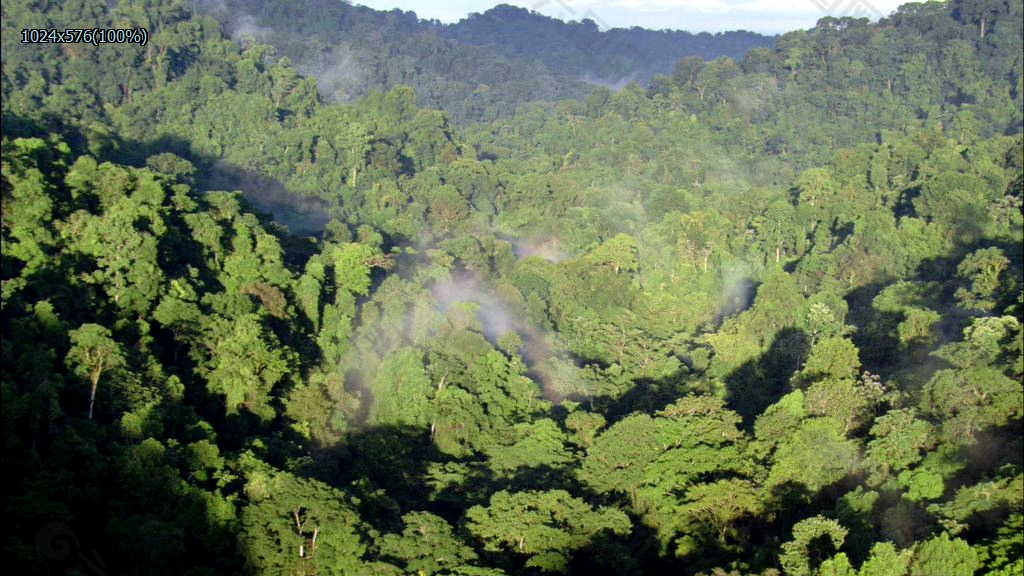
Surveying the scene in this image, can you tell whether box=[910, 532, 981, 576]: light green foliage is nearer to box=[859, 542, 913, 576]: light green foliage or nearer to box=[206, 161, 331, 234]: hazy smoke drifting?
box=[859, 542, 913, 576]: light green foliage

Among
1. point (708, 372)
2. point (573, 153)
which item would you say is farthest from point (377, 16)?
point (708, 372)

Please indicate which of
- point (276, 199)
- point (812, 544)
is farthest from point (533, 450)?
point (276, 199)

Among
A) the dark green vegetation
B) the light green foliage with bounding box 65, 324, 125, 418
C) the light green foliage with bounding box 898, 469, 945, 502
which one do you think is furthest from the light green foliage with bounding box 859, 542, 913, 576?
the light green foliage with bounding box 65, 324, 125, 418

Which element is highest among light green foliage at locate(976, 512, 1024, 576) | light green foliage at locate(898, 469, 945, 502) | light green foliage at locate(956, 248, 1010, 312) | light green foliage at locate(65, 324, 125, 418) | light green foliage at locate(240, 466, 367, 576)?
light green foliage at locate(956, 248, 1010, 312)

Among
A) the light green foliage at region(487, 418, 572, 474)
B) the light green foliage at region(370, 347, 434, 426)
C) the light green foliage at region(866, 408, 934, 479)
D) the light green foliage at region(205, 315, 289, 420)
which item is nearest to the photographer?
the light green foliage at region(866, 408, 934, 479)

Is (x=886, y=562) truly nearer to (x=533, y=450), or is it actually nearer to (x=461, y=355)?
(x=533, y=450)

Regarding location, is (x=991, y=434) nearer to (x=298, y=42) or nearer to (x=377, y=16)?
(x=298, y=42)

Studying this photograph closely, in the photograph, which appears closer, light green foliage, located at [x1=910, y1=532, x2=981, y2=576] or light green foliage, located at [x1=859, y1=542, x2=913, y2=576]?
light green foliage, located at [x1=910, y1=532, x2=981, y2=576]
